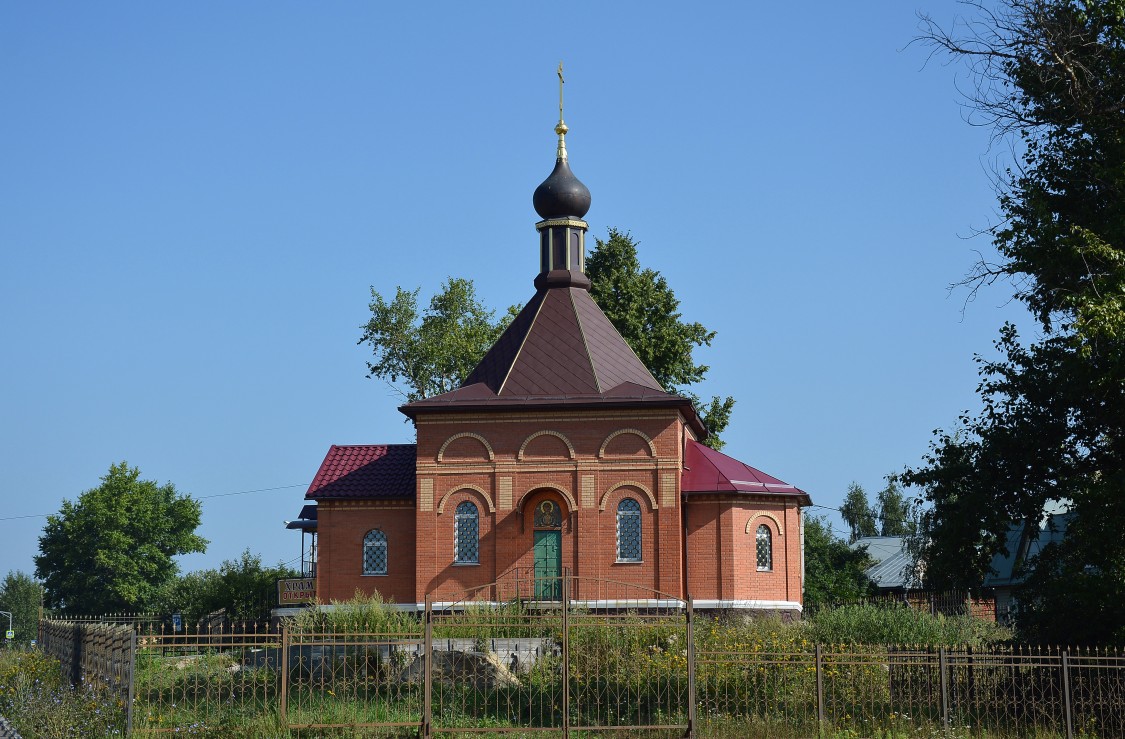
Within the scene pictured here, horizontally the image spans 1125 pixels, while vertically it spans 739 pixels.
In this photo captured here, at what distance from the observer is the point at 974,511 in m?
20.2

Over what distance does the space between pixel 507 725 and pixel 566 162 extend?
18343 mm

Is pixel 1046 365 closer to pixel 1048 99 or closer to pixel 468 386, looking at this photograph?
pixel 1048 99

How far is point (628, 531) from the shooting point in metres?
25.7

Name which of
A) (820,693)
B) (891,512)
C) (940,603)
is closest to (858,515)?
(891,512)

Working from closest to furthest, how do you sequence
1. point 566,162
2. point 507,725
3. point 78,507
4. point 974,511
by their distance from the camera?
1. point 507,725
2. point 974,511
3. point 566,162
4. point 78,507

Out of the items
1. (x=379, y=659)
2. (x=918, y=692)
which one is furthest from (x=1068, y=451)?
(x=379, y=659)

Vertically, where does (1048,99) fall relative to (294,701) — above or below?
above

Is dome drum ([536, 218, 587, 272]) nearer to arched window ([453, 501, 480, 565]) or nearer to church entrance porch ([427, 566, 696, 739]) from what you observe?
arched window ([453, 501, 480, 565])

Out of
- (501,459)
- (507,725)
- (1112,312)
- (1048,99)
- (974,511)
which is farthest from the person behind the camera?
(501,459)

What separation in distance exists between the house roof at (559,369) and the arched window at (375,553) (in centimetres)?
305

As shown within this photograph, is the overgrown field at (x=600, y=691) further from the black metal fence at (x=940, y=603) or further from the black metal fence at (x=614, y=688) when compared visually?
the black metal fence at (x=940, y=603)

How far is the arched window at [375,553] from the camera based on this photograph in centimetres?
2736

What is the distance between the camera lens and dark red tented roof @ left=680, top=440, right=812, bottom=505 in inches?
1035

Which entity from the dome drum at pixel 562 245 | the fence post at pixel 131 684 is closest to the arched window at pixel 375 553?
the dome drum at pixel 562 245
